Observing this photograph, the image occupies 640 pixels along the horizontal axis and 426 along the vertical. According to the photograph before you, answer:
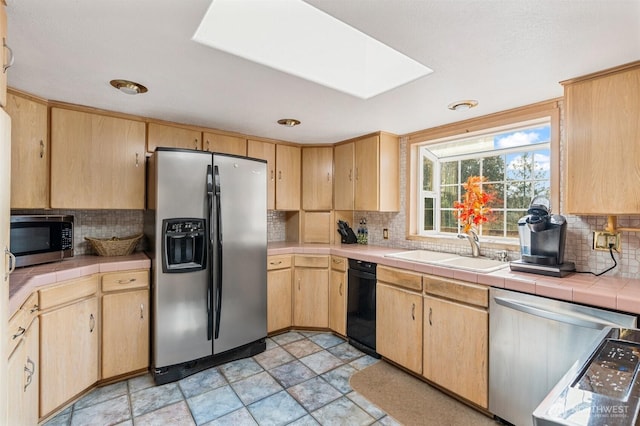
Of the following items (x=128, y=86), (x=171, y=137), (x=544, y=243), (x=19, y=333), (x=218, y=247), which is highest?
(x=128, y=86)

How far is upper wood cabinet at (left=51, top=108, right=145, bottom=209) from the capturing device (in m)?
2.32

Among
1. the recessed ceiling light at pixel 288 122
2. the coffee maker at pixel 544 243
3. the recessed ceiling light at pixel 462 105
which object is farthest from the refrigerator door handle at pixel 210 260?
the coffee maker at pixel 544 243

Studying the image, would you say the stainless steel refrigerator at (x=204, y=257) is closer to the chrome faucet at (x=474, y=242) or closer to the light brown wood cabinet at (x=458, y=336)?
the light brown wood cabinet at (x=458, y=336)

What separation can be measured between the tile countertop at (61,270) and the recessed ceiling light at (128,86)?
1.23 metres

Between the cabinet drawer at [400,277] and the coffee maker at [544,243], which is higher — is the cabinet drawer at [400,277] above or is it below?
below

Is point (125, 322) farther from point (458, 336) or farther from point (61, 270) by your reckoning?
point (458, 336)

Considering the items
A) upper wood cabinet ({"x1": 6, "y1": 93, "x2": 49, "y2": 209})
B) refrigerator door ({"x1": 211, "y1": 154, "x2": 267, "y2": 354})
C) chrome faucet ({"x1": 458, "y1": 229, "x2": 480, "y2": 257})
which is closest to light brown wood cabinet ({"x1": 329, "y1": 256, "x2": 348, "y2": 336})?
refrigerator door ({"x1": 211, "y1": 154, "x2": 267, "y2": 354})

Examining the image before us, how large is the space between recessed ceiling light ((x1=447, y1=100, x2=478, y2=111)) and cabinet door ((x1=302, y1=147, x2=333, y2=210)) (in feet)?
5.26

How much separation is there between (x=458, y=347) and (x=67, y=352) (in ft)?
8.50

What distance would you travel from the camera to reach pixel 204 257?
2.47 meters

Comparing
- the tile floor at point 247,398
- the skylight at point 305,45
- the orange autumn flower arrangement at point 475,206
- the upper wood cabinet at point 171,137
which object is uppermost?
the skylight at point 305,45

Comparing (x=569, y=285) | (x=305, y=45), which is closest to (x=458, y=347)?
(x=569, y=285)

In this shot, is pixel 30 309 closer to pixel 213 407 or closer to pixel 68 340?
pixel 68 340

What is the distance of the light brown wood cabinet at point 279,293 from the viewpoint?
10.3 ft
